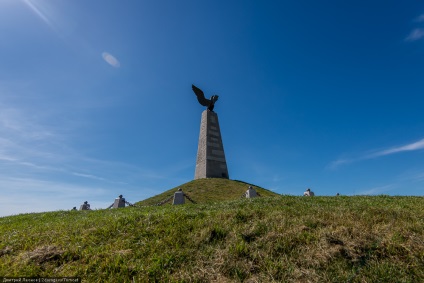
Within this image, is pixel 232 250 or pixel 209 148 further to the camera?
pixel 209 148

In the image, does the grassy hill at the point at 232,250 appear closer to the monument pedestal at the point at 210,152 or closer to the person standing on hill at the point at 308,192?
the person standing on hill at the point at 308,192

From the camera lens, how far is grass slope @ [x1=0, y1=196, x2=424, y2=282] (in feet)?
13.6

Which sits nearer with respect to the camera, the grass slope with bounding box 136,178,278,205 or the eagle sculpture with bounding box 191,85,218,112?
the grass slope with bounding box 136,178,278,205

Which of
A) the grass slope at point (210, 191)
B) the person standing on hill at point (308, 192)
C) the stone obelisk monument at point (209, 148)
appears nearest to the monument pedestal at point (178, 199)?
the grass slope at point (210, 191)

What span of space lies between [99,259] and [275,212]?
4540 mm

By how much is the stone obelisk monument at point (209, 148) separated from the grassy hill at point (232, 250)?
17545 mm

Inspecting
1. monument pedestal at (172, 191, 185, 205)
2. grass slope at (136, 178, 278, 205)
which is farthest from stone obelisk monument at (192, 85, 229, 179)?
monument pedestal at (172, 191, 185, 205)

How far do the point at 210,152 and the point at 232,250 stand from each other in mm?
19920

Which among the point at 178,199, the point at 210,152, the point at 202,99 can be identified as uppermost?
the point at 202,99

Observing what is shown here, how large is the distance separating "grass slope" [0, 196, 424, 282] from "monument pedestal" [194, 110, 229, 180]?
17535 millimetres

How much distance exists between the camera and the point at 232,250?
15.6ft

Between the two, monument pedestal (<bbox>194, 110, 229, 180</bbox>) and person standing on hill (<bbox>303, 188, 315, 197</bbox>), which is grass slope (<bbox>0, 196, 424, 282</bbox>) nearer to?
person standing on hill (<bbox>303, 188, 315, 197</bbox>)

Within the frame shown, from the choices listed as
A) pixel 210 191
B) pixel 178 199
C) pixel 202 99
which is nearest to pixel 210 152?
pixel 210 191

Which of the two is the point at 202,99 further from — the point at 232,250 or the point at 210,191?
the point at 232,250
